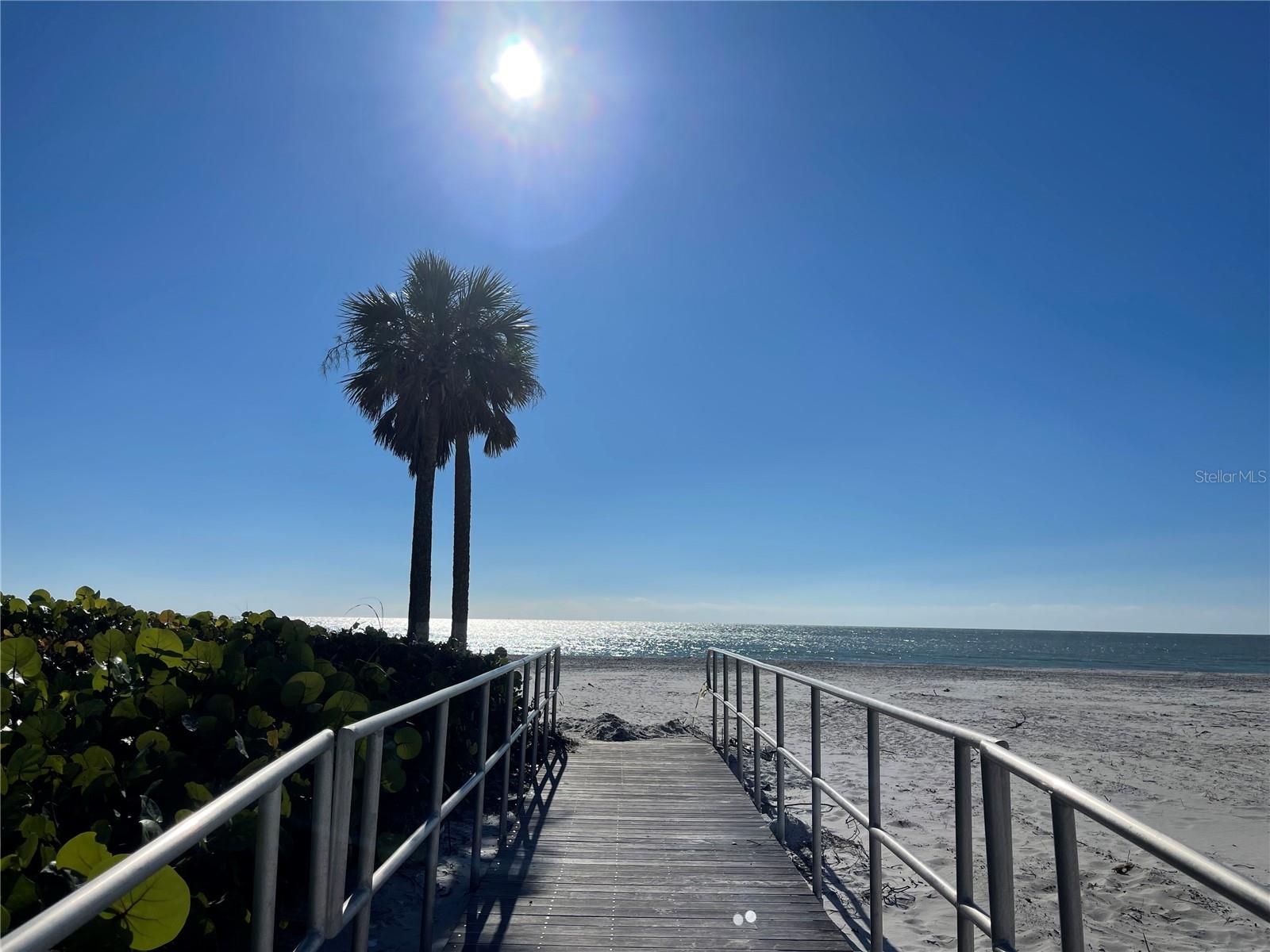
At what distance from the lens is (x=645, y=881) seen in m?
3.94

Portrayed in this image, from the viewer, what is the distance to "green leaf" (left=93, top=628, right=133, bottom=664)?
301cm

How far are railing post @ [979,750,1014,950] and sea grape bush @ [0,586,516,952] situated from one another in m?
1.81

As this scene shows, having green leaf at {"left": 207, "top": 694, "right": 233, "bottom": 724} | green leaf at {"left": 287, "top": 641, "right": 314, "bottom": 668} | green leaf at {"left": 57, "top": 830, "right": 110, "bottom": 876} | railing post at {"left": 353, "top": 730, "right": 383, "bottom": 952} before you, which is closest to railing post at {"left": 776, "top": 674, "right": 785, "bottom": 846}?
green leaf at {"left": 287, "top": 641, "right": 314, "bottom": 668}

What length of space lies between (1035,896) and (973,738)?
11.1 feet

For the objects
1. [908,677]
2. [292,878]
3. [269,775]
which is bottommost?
[908,677]

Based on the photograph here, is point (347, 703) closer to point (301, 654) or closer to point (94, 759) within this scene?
point (301, 654)

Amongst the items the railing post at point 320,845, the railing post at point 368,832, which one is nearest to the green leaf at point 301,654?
the railing post at point 368,832

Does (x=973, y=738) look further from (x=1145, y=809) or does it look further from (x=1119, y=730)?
(x=1119, y=730)

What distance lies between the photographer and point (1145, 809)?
6.90 metres

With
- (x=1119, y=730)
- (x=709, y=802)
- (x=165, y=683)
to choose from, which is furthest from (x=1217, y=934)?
(x=1119, y=730)

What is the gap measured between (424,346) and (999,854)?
1344cm

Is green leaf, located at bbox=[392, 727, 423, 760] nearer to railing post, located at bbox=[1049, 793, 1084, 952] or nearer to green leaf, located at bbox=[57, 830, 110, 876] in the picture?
green leaf, located at bbox=[57, 830, 110, 876]

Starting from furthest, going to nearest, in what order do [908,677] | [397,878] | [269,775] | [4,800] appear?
[908,677] < [397,878] < [4,800] < [269,775]

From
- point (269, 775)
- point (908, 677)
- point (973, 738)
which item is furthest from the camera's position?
point (908, 677)
